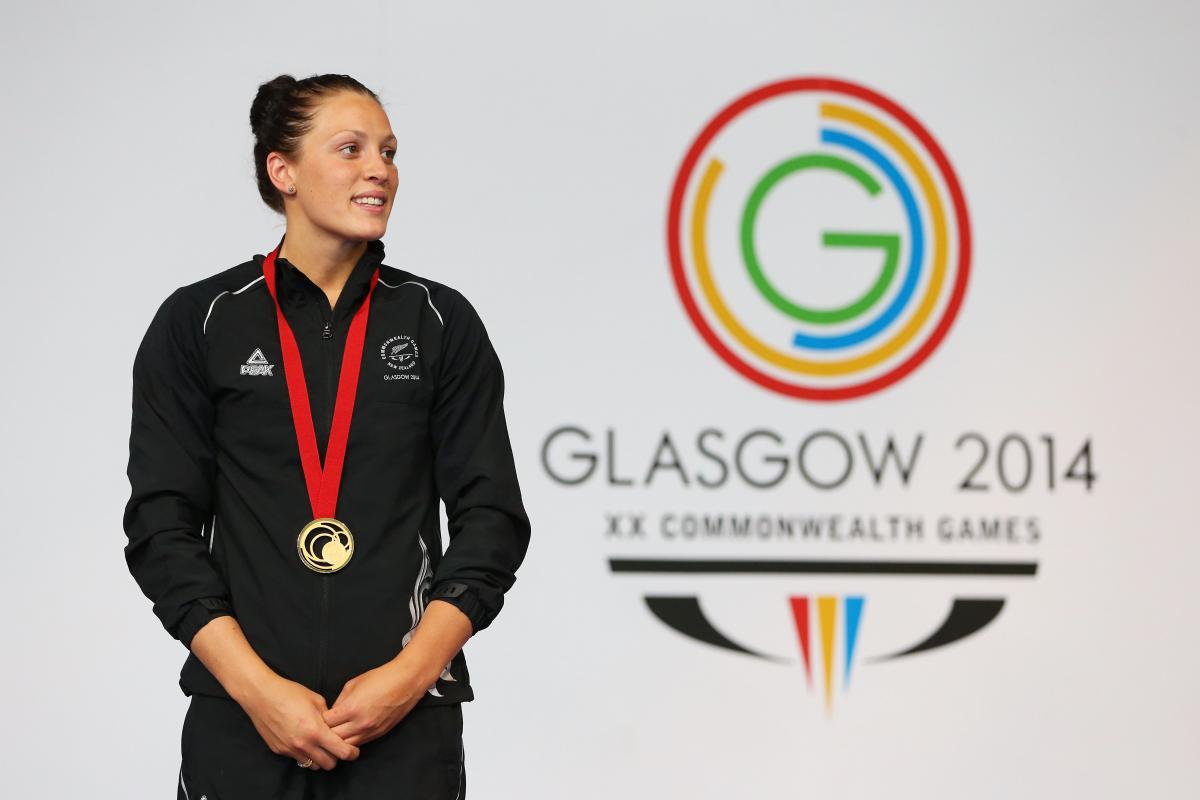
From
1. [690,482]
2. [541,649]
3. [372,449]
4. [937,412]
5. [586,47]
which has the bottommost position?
[541,649]

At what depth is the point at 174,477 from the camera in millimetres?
1627

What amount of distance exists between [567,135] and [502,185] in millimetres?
207

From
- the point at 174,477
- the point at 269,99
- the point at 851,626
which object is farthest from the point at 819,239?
the point at 174,477

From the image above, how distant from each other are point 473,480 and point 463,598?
147 mm

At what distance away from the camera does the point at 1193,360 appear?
12.0ft

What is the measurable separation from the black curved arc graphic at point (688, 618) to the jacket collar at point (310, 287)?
1.75 meters

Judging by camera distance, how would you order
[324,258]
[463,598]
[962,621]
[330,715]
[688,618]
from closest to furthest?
1. [330,715]
2. [463,598]
3. [324,258]
4. [688,618]
5. [962,621]

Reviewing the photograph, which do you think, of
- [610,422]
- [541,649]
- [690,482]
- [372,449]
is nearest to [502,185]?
[610,422]

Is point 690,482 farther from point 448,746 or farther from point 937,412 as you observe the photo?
point 448,746

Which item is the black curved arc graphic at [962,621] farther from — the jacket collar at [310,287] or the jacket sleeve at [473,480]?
the jacket collar at [310,287]

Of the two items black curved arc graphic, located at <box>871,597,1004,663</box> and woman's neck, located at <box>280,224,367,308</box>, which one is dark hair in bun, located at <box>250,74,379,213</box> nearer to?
woman's neck, located at <box>280,224,367,308</box>

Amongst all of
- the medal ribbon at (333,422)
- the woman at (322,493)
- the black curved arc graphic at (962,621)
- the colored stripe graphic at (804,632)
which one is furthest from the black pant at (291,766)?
the black curved arc graphic at (962,621)

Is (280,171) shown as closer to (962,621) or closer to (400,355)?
(400,355)

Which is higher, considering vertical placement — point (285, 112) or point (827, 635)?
point (285, 112)
